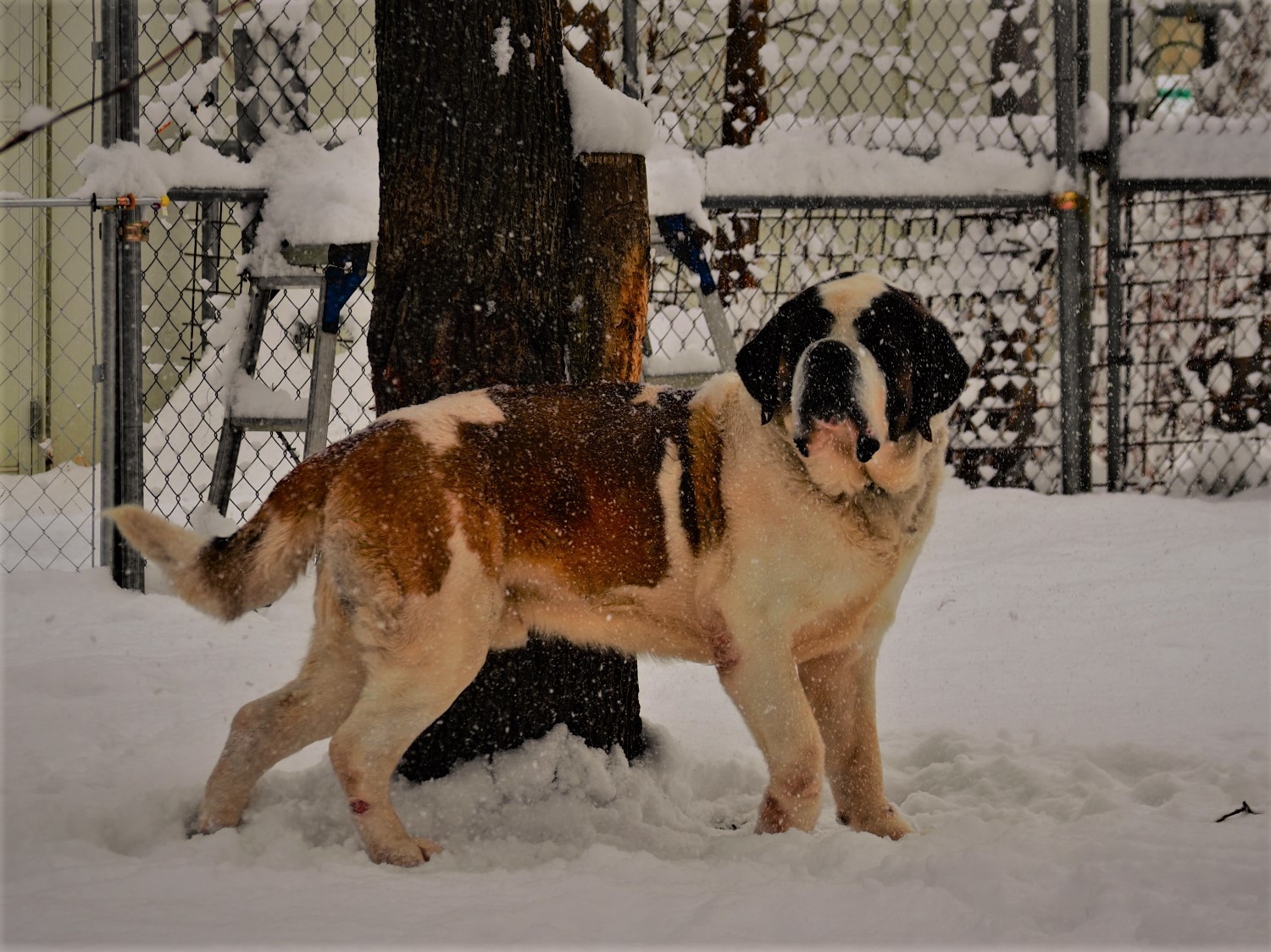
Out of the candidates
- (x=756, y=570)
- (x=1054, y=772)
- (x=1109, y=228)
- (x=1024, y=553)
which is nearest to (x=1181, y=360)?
(x=1109, y=228)

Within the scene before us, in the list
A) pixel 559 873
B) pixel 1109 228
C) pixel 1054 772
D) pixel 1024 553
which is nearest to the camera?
pixel 559 873

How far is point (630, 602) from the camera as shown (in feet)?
8.35

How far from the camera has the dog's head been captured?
2.43 metres

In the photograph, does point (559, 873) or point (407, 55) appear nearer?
point (559, 873)

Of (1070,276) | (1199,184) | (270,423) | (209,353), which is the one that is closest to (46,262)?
(209,353)

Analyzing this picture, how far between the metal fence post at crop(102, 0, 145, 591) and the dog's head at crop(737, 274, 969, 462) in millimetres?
3090

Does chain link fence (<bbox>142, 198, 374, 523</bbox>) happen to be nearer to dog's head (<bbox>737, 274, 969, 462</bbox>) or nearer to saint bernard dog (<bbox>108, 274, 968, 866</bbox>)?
saint bernard dog (<bbox>108, 274, 968, 866</bbox>)

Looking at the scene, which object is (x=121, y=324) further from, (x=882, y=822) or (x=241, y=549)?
(x=882, y=822)

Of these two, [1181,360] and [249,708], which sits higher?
[1181,360]

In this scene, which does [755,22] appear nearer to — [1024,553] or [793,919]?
[1024,553]

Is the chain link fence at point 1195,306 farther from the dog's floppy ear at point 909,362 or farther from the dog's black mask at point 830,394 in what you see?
the dog's black mask at point 830,394

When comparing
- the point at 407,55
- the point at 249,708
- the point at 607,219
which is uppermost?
the point at 407,55

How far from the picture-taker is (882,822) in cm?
270

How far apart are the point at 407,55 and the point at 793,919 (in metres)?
2.23
